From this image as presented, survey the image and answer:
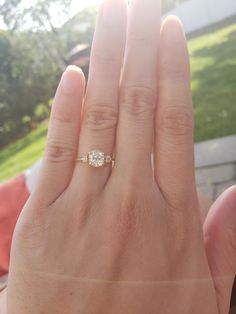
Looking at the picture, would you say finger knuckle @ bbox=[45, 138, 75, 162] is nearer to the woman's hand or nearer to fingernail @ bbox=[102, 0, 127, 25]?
the woman's hand

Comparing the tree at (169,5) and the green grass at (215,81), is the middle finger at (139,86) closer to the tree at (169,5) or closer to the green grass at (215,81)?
the tree at (169,5)

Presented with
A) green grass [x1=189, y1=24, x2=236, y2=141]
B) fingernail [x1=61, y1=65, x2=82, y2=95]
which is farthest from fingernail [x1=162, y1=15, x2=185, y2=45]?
green grass [x1=189, y1=24, x2=236, y2=141]

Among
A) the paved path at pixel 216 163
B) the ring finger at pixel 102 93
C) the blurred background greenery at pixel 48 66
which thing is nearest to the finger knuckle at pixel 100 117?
the ring finger at pixel 102 93

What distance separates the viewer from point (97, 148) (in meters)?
0.68

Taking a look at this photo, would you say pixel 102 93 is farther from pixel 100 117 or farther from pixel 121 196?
pixel 121 196

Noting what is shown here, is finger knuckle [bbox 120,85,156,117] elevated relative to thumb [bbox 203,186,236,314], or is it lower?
elevated

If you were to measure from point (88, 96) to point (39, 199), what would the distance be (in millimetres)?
159

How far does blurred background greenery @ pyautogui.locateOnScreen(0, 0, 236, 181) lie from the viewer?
3.13ft

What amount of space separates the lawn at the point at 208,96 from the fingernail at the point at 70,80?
1.05ft

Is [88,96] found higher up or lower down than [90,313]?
higher up

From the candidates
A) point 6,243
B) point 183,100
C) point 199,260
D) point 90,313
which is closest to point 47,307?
point 90,313

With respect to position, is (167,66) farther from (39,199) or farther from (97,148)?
(39,199)

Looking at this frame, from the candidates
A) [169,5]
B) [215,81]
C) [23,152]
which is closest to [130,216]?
[169,5]

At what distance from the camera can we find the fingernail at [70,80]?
2.20 feet
